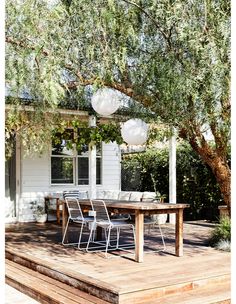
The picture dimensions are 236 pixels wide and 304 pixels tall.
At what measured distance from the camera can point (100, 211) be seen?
621cm

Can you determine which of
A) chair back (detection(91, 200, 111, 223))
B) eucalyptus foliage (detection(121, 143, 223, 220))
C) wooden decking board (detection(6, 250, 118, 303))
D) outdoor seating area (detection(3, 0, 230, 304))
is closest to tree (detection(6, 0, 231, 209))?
outdoor seating area (detection(3, 0, 230, 304))

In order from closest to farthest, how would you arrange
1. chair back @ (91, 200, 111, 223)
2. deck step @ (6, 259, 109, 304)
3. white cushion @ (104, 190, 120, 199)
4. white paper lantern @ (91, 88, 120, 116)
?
deck step @ (6, 259, 109, 304) → white paper lantern @ (91, 88, 120, 116) → chair back @ (91, 200, 111, 223) → white cushion @ (104, 190, 120, 199)

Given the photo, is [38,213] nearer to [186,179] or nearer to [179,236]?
[186,179]

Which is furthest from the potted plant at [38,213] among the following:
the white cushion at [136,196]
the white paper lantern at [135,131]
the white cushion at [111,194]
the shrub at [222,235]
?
the white paper lantern at [135,131]

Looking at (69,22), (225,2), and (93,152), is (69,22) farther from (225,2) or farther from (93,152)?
(93,152)

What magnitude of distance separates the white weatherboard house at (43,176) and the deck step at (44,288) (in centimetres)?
471

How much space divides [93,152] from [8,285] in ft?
14.2

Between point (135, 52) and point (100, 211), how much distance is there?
2404mm

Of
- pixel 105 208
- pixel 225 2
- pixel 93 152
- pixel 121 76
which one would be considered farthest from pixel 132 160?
pixel 225 2

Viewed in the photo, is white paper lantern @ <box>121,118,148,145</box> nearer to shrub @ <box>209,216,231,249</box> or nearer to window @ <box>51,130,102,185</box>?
shrub @ <box>209,216,231,249</box>

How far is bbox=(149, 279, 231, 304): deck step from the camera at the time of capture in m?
4.52

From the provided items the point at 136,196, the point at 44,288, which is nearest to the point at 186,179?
the point at 136,196

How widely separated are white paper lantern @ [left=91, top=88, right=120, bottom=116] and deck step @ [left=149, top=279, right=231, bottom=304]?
223cm

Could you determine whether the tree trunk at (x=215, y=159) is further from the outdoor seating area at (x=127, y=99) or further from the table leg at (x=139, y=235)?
the table leg at (x=139, y=235)
